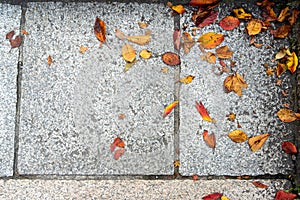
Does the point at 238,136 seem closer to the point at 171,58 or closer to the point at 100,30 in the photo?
the point at 171,58

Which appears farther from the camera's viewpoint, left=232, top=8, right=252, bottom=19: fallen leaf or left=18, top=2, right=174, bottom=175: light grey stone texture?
left=232, top=8, right=252, bottom=19: fallen leaf

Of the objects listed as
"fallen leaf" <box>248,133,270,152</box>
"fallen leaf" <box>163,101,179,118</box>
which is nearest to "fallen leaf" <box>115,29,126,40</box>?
"fallen leaf" <box>163,101,179,118</box>

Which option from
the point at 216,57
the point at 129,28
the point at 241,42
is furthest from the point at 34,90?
the point at 241,42

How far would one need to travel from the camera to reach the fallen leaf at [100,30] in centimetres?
272

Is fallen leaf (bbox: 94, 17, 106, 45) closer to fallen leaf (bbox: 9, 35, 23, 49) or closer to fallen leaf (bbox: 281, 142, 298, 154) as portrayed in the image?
fallen leaf (bbox: 9, 35, 23, 49)

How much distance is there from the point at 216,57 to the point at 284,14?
472mm

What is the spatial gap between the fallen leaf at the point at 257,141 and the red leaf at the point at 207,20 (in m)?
0.71

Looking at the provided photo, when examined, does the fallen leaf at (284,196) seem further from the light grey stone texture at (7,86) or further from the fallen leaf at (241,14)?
the light grey stone texture at (7,86)

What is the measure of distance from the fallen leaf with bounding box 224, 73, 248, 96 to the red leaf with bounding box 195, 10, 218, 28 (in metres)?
0.34

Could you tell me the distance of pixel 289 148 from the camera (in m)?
2.65

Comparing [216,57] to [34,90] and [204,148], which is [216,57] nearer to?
[204,148]

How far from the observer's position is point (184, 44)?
8.92ft

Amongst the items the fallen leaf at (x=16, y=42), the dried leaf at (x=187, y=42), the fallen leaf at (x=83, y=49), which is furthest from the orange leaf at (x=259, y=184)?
the fallen leaf at (x=16, y=42)

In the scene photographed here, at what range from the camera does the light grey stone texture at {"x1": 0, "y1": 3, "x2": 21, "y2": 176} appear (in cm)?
262
